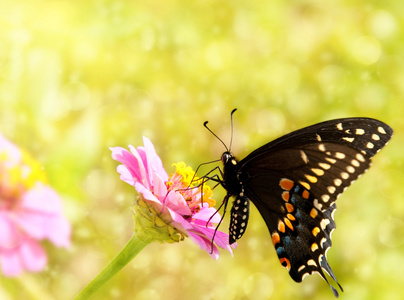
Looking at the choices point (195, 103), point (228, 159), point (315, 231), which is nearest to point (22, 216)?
point (228, 159)

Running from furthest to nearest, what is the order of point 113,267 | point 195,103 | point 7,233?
point 195,103 → point 7,233 → point 113,267

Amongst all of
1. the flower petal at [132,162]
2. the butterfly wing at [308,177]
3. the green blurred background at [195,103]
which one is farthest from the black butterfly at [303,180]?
the green blurred background at [195,103]

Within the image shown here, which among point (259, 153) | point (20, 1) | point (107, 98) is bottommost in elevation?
point (259, 153)

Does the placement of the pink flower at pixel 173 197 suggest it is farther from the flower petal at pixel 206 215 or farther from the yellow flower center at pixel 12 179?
the yellow flower center at pixel 12 179

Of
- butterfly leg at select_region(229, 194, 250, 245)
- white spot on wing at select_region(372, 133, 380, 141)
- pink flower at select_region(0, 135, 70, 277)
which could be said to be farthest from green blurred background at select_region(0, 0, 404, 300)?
white spot on wing at select_region(372, 133, 380, 141)

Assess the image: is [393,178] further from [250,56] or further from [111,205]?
[111,205]

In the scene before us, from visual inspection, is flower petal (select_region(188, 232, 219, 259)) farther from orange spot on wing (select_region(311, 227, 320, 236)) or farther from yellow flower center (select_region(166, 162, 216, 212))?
orange spot on wing (select_region(311, 227, 320, 236))

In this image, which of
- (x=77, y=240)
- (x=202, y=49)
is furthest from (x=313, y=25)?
(x=77, y=240)

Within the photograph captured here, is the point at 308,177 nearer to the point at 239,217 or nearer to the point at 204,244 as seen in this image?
the point at 239,217
